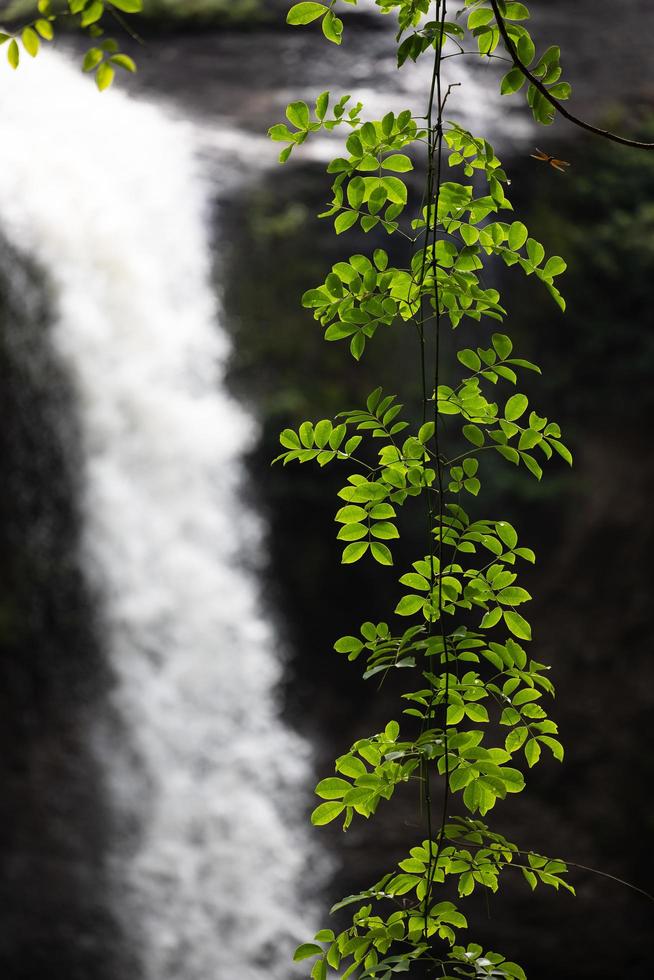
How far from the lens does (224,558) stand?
5.84 metres

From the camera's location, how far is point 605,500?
6512mm

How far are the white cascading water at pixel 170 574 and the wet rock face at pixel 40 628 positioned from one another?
127mm

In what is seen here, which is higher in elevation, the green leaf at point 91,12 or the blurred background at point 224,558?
the blurred background at point 224,558

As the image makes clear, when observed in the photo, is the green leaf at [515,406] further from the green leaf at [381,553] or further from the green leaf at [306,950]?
the green leaf at [306,950]

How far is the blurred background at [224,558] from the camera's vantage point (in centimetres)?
541

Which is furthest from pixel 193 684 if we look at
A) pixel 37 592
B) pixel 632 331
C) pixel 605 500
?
pixel 632 331

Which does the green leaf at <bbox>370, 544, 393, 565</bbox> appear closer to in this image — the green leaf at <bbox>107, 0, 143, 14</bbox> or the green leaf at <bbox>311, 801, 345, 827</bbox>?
the green leaf at <bbox>311, 801, 345, 827</bbox>

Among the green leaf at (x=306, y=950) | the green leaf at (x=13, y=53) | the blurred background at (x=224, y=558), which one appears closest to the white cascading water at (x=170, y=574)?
the blurred background at (x=224, y=558)

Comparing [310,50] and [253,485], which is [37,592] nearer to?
[253,485]

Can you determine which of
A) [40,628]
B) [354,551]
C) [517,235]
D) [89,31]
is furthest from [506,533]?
[40,628]

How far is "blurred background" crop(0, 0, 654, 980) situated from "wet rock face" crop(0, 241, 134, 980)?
1 centimetres

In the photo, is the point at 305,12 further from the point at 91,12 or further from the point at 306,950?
the point at 306,950

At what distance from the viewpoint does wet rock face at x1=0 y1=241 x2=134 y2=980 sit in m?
5.55

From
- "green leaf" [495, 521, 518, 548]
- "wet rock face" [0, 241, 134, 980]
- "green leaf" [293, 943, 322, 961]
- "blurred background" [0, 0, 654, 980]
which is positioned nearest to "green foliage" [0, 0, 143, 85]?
"green leaf" [495, 521, 518, 548]
